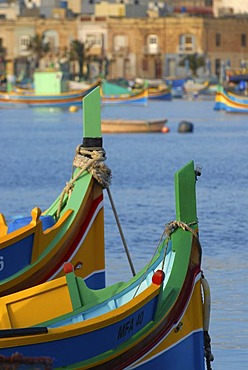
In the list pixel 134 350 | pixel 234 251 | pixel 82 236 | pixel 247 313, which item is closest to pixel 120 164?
pixel 234 251

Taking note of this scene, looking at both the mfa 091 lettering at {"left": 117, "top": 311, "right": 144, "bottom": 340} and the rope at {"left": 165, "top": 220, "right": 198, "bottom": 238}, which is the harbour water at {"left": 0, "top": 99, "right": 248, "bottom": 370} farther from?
the mfa 091 lettering at {"left": 117, "top": 311, "right": 144, "bottom": 340}

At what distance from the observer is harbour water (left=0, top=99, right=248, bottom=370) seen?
1906 centimetres

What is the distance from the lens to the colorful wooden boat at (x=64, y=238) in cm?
1373

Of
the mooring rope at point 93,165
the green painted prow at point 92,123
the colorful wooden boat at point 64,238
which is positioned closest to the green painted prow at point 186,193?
the colorful wooden boat at point 64,238

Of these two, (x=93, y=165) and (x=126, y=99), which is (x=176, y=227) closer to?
→ (x=93, y=165)

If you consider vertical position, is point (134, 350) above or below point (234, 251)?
above

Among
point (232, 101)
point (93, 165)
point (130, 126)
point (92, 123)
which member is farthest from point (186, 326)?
point (232, 101)

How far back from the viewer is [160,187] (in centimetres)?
3781

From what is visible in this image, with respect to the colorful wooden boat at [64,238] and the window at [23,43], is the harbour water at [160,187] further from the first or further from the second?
the window at [23,43]

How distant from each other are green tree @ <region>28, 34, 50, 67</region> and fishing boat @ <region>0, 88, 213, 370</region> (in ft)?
398

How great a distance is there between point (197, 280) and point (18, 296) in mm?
1415

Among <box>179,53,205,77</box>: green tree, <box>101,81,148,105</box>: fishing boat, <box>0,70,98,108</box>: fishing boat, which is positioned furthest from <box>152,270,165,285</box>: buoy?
<box>179,53,205,77</box>: green tree

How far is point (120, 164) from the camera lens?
48.1 metres

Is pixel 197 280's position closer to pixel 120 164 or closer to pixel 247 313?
pixel 247 313
